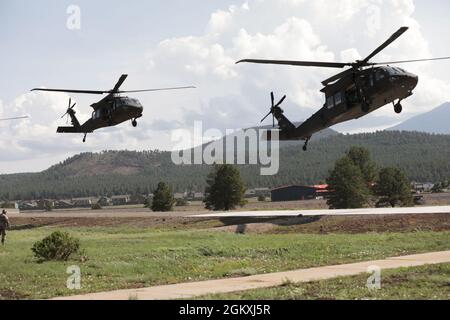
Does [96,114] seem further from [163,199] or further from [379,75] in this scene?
[163,199]

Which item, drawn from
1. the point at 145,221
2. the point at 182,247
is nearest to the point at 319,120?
the point at 182,247

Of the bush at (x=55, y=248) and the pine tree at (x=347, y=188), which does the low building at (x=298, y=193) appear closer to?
the pine tree at (x=347, y=188)

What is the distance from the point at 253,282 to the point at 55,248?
413 inches

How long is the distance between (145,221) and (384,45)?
30.8 m

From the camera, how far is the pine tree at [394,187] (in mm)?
63000

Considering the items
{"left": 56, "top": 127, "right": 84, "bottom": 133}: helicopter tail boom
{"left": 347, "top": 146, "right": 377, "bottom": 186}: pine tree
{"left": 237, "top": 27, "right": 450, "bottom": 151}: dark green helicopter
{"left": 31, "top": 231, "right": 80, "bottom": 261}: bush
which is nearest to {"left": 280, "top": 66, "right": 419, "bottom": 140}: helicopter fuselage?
{"left": 237, "top": 27, "right": 450, "bottom": 151}: dark green helicopter

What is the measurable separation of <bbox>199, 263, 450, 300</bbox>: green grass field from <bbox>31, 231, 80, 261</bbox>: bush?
11.7 metres

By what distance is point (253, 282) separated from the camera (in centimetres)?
1683

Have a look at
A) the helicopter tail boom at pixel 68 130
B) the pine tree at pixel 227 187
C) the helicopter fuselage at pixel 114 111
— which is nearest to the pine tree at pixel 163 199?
the pine tree at pixel 227 187

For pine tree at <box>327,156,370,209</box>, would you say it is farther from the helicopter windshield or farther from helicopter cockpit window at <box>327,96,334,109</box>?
helicopter cockpit window at <box>327,96,334,109</box>

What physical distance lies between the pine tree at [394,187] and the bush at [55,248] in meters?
44.7

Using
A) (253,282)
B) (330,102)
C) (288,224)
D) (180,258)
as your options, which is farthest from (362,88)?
(288,224)

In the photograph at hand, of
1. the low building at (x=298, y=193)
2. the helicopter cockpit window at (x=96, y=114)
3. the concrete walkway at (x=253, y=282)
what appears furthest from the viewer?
the low building at (x=298, y=193)

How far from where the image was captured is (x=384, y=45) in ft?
75.2
